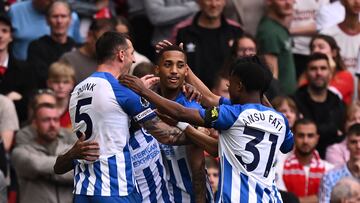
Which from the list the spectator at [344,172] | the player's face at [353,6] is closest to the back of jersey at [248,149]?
the spectator at [344,172]

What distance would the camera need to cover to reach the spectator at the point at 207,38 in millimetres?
16422

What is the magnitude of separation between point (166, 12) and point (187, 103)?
6199 millimetres

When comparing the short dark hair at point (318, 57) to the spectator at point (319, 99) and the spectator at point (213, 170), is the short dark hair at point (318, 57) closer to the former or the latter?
the spectator at point (319, 99)

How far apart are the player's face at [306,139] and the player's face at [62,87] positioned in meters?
2.79

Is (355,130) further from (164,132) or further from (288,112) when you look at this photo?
(164,132)

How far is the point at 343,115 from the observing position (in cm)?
1644

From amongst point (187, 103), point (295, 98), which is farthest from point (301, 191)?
point (187, 103)

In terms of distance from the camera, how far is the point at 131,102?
1085 cm

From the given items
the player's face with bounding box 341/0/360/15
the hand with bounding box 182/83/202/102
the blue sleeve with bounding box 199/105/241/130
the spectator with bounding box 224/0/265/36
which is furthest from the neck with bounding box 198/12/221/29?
the blue sleeve with bounding box 199/105/241/130

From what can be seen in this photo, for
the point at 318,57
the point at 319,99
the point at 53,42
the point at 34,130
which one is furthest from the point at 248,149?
the point at 53,42

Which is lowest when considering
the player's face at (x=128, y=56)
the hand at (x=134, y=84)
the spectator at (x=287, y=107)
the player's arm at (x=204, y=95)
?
the spectator at (x=287, y=107)

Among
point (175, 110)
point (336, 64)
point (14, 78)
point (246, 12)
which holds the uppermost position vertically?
point (175, 110)

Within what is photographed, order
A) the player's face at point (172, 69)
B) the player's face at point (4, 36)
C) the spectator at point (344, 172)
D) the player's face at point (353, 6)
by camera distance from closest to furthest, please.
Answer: the player's face at point (172, 69) → the spectator at point (344, 172) → the player's face at point (4, 36) → the player's face at point (353, 6)

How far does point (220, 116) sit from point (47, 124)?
4.01 metres
